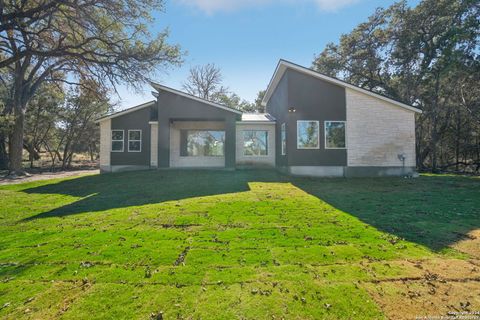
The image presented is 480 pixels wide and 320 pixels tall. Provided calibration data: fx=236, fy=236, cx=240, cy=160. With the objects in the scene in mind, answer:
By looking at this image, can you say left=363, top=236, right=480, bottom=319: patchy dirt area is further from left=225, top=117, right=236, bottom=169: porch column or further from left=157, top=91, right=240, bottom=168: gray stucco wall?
left=157, top=91, right=240, bottom=168: gray stucco wall

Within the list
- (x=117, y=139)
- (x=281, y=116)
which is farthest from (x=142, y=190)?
(x=281, y=116)

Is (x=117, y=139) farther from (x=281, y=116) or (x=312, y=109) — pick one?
(x=312, y=109)

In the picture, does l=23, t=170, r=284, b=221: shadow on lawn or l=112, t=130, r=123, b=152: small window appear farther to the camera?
l=112, t=130, r=123, b=152: small window

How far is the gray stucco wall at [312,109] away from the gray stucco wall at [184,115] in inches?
141

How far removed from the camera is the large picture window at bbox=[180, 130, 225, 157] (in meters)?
16.6

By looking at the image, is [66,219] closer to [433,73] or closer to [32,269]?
[32,269]

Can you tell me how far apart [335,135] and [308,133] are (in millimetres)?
1437

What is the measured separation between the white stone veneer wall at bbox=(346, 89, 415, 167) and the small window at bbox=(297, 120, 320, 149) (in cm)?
167

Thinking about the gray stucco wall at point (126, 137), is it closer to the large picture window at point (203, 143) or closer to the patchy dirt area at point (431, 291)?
the large picture window at point (203, 143)

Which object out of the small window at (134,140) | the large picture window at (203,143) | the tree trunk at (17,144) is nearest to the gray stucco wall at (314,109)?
the large picture window at (203,143)

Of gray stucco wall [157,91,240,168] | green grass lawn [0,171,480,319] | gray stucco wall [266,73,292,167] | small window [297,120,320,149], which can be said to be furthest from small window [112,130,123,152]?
small window [297,120,320,149]

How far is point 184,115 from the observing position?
14.4 m

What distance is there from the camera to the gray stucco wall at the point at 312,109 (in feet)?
40.8

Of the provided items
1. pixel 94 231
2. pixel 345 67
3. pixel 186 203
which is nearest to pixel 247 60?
pixel 345 67
